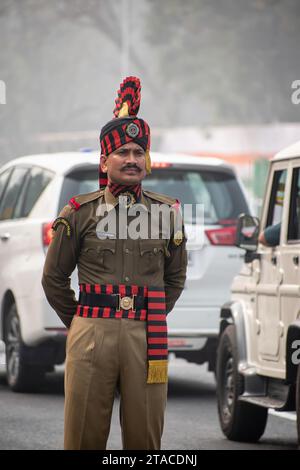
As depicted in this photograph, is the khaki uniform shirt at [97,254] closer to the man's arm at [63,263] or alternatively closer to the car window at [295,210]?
the man's arm at [63,263]

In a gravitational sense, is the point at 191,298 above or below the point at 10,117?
below

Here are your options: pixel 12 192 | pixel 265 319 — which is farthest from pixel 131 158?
pixel 12 192

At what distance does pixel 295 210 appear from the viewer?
32.9ft

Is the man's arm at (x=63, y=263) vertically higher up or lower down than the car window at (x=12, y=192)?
lower down

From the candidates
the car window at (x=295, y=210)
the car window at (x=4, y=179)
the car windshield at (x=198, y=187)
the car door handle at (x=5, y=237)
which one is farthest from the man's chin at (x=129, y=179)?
the car window at (x=4, y=179)

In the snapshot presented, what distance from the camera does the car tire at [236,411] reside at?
Answer: 10.7 metres

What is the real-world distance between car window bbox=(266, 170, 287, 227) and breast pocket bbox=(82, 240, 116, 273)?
4.16 metres

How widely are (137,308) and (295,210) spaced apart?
3861mm

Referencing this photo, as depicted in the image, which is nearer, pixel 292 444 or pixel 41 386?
pixel 292 444

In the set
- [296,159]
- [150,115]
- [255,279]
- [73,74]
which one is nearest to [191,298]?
[255,279]

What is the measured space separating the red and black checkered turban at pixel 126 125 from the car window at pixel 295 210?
3.63m
